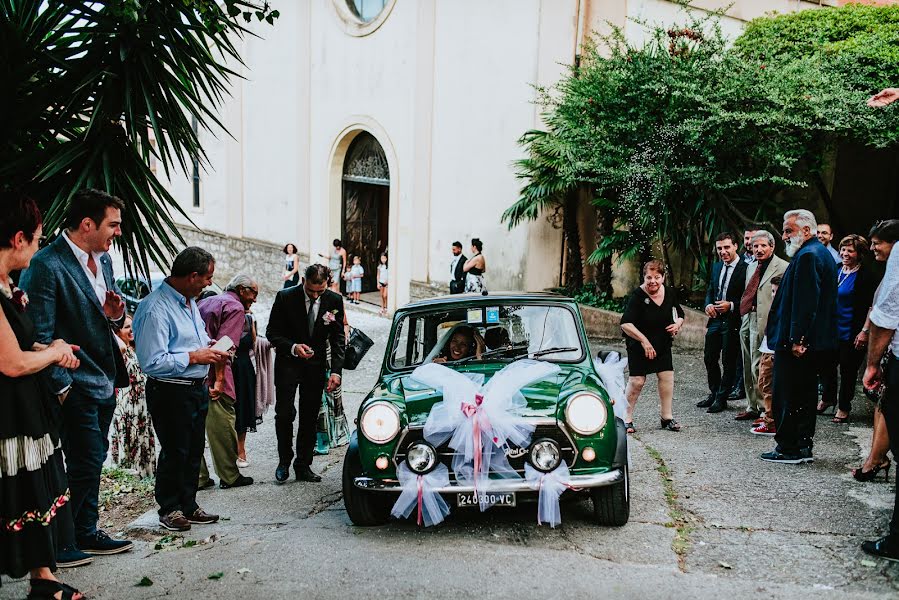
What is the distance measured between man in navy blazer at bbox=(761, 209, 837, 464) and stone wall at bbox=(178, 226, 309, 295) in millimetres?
15056

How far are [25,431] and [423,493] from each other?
7.32 feet

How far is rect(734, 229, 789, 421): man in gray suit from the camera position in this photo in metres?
8.11

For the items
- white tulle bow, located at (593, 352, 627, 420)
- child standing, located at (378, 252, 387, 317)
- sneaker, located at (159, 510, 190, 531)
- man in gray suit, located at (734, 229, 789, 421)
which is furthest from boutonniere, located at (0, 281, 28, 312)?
child standing, located at (378, 252, 387, 317)

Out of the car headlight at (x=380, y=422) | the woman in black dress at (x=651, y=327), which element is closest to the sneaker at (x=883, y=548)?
the car headlight at (x=380, y=422)

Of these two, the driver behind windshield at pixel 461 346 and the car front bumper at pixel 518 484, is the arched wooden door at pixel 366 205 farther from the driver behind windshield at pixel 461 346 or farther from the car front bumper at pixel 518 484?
the car front bumper at pixel 518 484

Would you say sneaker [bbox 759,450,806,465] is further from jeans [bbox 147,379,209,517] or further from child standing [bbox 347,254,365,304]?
child standing [bbox 347,254,365,304]

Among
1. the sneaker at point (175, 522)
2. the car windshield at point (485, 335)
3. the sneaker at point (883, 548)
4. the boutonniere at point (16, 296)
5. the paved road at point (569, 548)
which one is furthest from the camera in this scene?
the car windshield at point (485, 335)

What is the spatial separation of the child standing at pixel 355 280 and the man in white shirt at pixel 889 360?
1458cm

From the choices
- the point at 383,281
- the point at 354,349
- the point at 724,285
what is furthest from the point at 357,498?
the point at 383,281

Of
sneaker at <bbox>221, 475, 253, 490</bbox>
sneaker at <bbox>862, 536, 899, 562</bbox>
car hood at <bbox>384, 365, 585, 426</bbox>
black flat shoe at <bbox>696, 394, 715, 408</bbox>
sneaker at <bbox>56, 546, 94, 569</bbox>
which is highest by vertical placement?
car hood at <bbox>384, 365, 585, 426</bbox>

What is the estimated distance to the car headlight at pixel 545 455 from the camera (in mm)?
5074

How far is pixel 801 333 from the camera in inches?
259

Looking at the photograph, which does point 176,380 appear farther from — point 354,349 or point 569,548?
point 569,548

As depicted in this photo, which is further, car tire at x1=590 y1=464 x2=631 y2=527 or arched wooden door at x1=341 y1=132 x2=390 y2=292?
arched wooden door at x1=341 y1=132 x2=390 y2=292
